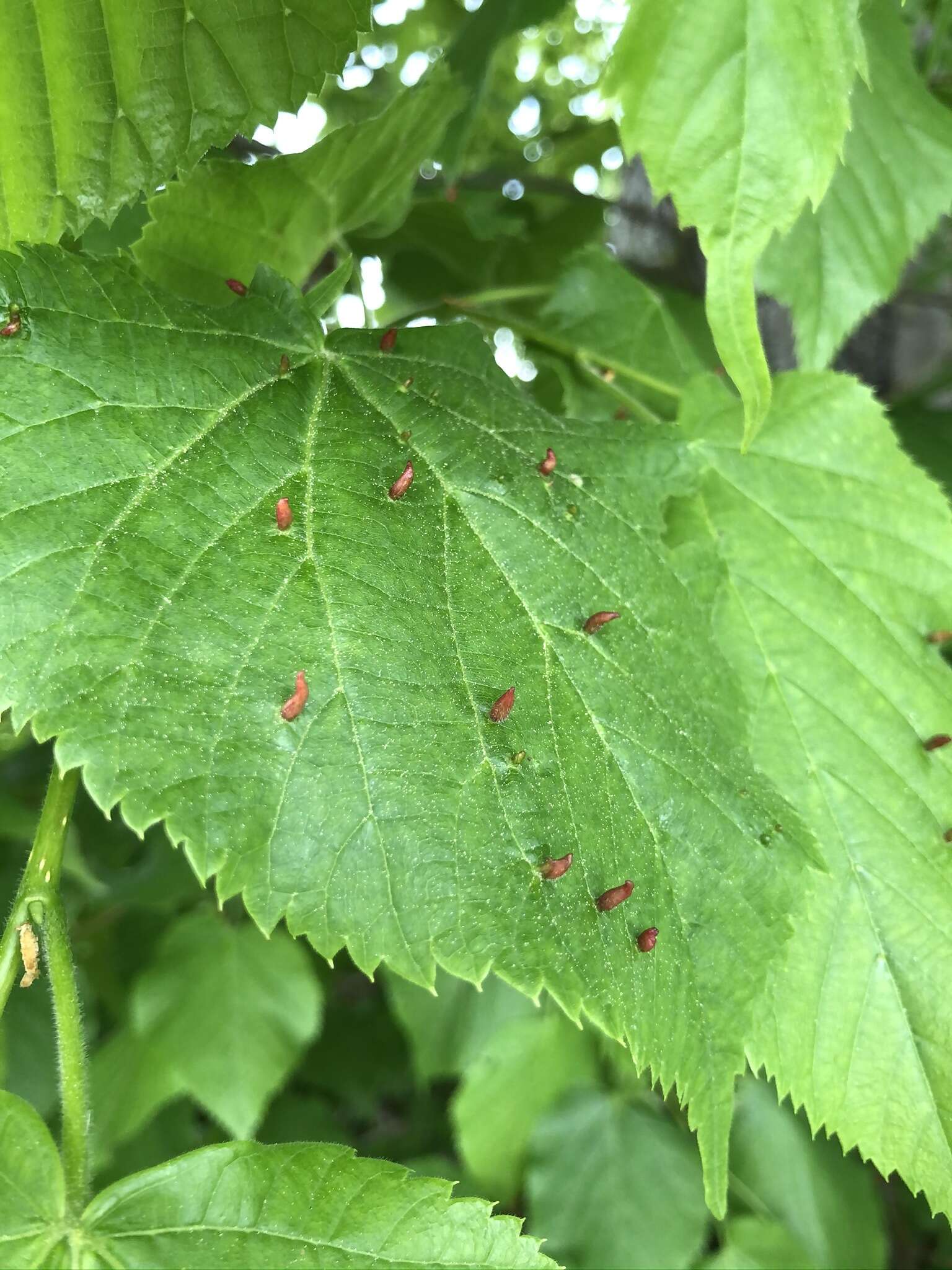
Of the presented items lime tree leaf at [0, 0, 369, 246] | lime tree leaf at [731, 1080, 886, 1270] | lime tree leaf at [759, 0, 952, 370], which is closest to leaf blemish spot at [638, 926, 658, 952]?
lime tree leaf at [0, 0, 369, 246]

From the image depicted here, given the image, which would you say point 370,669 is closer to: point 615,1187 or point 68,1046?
point 68,1046

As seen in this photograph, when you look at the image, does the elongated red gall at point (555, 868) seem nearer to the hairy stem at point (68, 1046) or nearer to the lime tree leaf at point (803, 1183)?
the hairy stem at point (68, 1046)

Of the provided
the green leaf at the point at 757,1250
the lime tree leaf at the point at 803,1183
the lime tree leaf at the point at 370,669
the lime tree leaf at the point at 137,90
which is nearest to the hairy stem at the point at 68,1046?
the lime tree leaf at the point at 370,669

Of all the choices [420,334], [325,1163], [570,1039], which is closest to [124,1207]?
[325,1163]

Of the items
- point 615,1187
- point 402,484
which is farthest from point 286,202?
point 615,1187

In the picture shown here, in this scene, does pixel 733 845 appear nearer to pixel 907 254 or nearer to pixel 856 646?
pixel 856 646

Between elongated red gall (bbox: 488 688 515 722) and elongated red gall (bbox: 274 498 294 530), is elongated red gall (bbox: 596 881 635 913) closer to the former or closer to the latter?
elongated red gall (bbox: 488 688 515 722)
